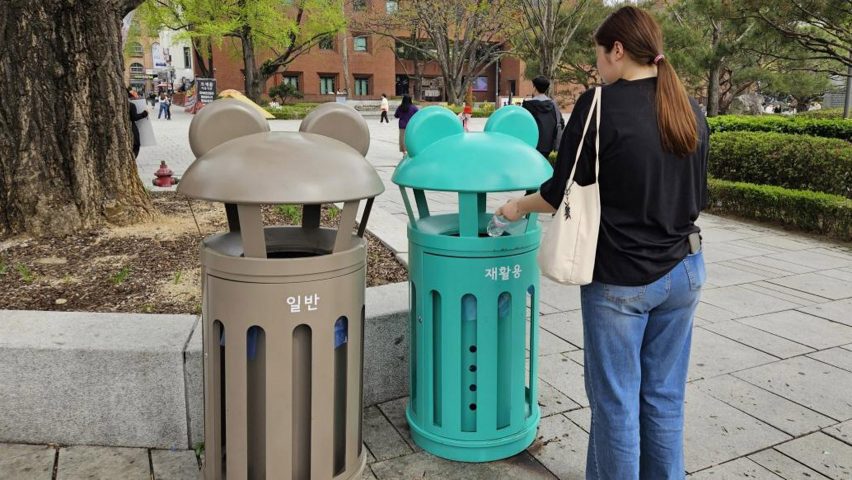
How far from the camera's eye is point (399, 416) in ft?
10.9

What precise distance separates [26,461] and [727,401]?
330 cm

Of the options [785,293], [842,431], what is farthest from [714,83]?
[842,431]

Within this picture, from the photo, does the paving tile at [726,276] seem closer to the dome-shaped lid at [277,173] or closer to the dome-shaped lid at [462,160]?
the dome-shaped lid at [462,160]

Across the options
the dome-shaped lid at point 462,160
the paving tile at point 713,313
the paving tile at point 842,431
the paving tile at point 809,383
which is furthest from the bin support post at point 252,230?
the paving tile at point 713,313

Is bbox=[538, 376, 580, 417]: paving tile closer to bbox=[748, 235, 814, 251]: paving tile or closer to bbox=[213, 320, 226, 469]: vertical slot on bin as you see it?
bbox=[213, 320, 226, 469]: vertical slot on bin

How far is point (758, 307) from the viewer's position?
16.8 ft

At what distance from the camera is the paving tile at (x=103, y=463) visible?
9.26 ft

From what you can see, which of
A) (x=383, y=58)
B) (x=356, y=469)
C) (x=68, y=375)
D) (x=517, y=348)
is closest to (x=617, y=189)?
(x=517, y=348)

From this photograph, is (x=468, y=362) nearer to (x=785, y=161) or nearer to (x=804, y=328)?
(x=804, y=328)

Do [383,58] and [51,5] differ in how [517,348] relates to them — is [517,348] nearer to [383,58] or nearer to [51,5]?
[51,5]

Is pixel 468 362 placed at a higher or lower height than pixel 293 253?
lower

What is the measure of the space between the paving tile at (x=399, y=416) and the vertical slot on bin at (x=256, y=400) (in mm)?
790

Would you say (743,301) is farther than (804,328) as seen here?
Yes

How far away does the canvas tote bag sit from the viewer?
7.15ft
